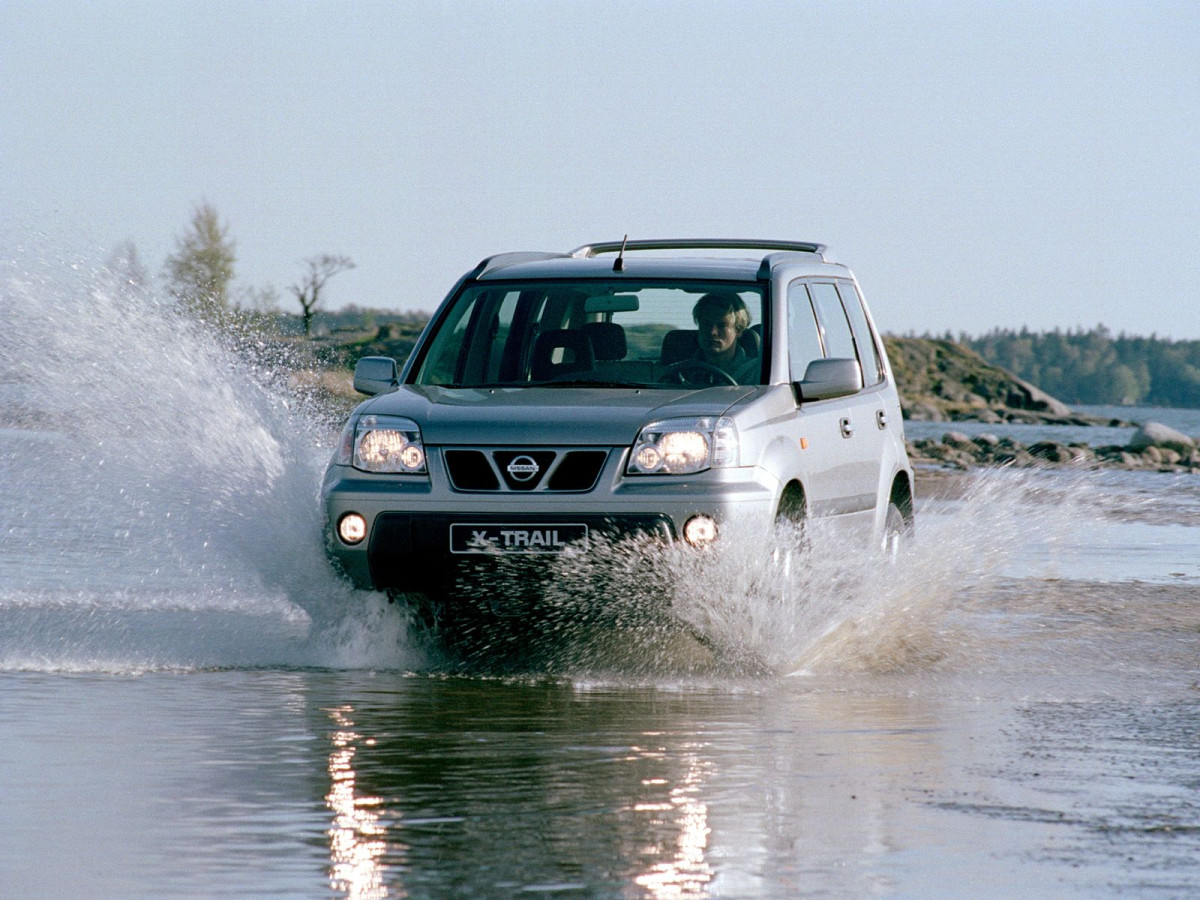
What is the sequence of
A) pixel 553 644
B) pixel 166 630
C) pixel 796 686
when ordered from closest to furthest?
pixel 796 686 → pixel 553 644 → pixel 166 630

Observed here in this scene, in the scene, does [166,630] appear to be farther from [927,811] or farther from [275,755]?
[927,811]

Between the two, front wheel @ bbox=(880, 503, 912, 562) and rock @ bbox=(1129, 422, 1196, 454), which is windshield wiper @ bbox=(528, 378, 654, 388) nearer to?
front wheel @ bbox=(880, 503, 912, 562)

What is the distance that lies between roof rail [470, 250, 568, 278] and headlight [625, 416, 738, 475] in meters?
1.87

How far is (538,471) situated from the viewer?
7305 mm

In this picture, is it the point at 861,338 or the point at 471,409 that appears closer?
the point at 471,409

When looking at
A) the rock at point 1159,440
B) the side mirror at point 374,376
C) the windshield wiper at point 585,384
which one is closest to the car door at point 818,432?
the windshield wiper at point 585,384

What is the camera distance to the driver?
8.14m

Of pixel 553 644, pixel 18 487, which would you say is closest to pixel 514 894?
pixel 553 644

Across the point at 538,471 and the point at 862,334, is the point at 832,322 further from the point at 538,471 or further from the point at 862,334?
the point at 538,471

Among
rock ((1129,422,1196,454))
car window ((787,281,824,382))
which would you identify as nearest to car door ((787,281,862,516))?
car window ((787,281,824,382))

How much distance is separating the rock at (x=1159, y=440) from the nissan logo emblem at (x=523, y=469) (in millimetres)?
42136

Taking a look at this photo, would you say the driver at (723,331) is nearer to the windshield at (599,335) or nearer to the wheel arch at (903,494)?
the windshield at (599,335)

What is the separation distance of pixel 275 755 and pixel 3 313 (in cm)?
593

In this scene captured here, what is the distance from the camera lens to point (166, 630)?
887cm
